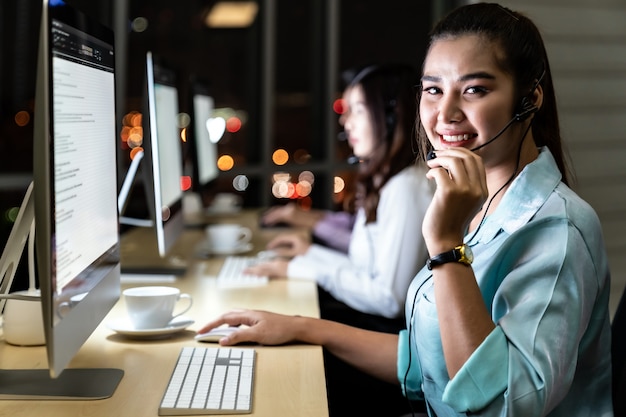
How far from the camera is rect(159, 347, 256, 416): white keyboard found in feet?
3.81

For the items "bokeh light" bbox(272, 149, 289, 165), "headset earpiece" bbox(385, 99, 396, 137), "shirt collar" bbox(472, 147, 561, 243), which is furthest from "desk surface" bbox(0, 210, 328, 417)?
"bokeh light" bbox(272, 149, 289, 165)

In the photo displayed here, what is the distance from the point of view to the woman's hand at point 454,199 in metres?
1.26

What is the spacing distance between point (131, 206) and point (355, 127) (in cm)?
180

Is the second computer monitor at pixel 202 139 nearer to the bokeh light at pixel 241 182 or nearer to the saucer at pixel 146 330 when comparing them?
the bokeh light at pixel 241 182

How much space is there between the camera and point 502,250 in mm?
1281

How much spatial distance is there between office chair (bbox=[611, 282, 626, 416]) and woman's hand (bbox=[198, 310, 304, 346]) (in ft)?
1.91

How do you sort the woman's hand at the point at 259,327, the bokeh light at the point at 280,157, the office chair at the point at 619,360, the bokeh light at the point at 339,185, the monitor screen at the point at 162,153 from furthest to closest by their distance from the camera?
1. the bokeh light at the point at 339,185
2. the bokeh light at the point at 280,157
3. the monitor screen at the point at 162,153
4. the woman's hand at the point at 259,327
5. the office chair at the point at 619,360

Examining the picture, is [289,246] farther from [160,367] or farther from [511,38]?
[511,38]

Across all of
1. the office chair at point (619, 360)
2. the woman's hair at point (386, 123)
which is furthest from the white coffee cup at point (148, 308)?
the woman's hair at point (386, 123)

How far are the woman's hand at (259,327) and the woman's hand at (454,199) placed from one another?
0.41 metres

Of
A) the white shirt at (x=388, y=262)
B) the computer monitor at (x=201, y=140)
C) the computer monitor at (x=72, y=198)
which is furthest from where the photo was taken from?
the computer monitor at (x=201, y=140)

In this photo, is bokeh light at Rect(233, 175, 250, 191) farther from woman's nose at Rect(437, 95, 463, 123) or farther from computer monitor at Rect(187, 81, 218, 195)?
woman's nose at Rect(437, 95, 463, 123)

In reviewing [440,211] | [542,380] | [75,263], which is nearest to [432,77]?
[440,211]

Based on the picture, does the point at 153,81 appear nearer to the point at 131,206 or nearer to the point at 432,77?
the point at 432,77
